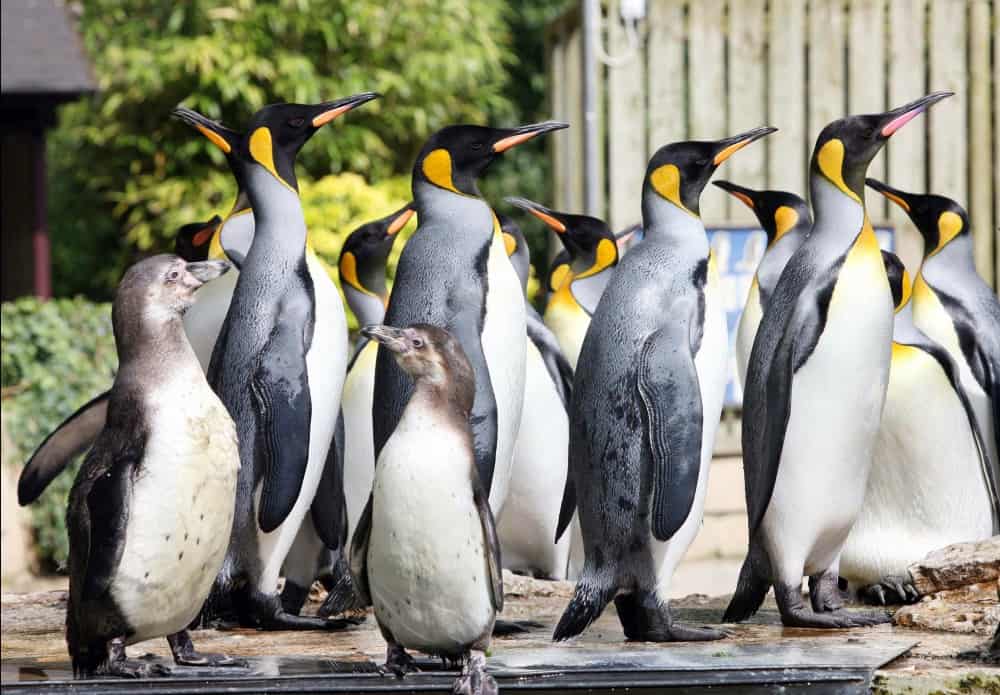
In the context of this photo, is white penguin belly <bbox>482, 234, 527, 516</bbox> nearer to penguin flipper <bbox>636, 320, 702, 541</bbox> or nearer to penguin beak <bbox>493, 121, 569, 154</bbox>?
penguin beak <bbox>493, 121, 569, 154</bbox>

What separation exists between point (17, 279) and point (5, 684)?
11.8 m

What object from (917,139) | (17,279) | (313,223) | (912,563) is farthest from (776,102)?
(17,279)

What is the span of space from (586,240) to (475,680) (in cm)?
348

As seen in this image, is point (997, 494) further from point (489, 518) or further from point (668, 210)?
point (489, 518)

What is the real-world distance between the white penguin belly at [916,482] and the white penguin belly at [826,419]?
2.44ft

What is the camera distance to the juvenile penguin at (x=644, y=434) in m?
5.30

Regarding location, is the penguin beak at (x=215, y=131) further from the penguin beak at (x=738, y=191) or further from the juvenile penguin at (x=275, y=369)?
the penguin beak at (x=738, y=191)

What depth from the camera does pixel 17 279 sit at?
15734 mm

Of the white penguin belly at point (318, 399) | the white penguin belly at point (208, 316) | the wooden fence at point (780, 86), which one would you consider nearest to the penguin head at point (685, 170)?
the white penguin belly at point (318, 399)

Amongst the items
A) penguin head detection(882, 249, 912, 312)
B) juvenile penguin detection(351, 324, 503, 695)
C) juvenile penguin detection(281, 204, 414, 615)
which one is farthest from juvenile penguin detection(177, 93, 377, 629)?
penguin head detection(882, 249, 912, 312)

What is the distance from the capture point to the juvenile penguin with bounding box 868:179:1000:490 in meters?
6.64

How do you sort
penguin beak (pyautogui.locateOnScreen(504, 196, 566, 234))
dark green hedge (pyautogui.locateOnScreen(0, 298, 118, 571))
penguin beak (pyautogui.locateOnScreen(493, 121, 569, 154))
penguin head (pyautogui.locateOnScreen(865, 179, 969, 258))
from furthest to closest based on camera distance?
dark green hedge (pyautogui.locateOnScreen(0, 298, 118, 571)) → penguin beak (pyautogui.locateOnScreen(504, 196, 566, 234)) → penguin head (pyautogui.locateOnScreen(865, 179, 969, 258)) → penguin beak (pyautogui.locateOnScreen(493, 121, 569, 154))

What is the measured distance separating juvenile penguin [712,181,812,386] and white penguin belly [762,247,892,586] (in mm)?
2032

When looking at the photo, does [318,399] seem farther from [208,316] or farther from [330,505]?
[208,316]
